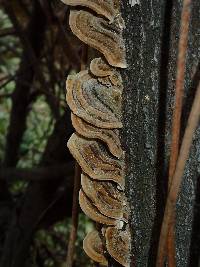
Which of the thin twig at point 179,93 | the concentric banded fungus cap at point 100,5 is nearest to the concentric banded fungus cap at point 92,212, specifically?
the thin twig at point 179,93

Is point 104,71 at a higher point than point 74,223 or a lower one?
higher

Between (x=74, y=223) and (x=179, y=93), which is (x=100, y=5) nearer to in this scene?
(x=179, y=93)

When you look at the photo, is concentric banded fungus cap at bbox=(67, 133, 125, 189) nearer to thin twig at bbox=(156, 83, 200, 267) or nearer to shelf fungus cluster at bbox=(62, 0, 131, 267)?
shelf fungus cluster at bbox=(62, 0, 131, 267)

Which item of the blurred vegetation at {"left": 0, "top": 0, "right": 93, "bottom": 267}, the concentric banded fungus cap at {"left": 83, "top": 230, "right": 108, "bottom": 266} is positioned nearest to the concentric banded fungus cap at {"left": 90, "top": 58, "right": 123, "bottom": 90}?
the concentric banded fungus cap at {"left": 83, "top": 230, "right": 108, "bottom": 266}

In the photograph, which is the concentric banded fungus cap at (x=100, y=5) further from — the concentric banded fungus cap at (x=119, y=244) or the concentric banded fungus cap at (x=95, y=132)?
the concentric banded fungus cap at (x=119, y=244)

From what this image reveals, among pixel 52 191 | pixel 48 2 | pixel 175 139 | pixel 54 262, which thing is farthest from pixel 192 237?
pixel 54 262

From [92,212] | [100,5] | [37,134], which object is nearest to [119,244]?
[92,212]
